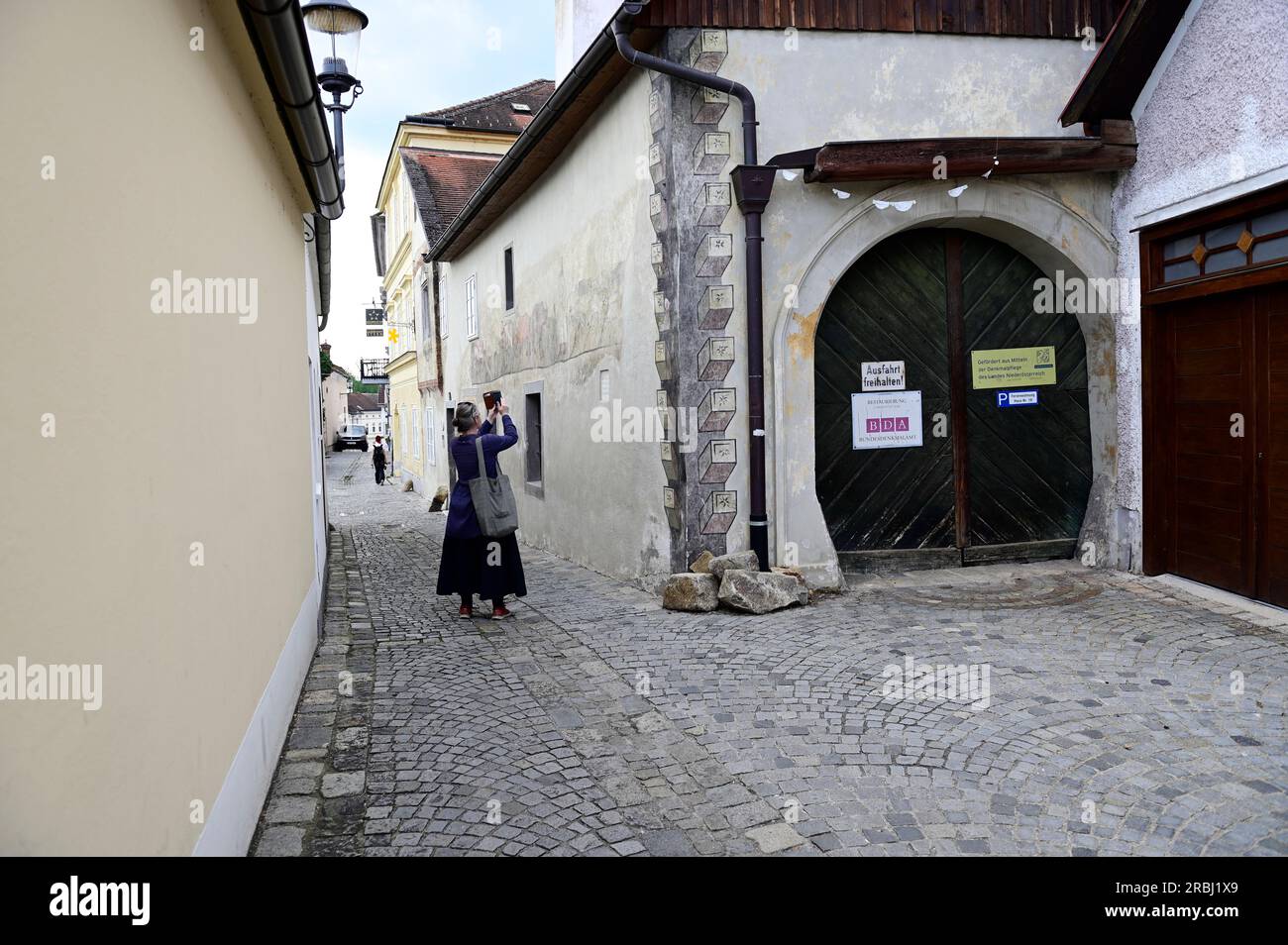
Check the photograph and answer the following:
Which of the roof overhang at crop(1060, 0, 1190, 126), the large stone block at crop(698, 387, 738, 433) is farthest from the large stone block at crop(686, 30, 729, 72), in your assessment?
the roof overhang at crop(1060, 0, 1190, 126)

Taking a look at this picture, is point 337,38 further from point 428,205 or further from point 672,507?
point 428,205

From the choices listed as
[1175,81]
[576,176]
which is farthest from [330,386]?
[1175,81]

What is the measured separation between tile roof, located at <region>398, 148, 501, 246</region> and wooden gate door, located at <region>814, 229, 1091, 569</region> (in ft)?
48.3

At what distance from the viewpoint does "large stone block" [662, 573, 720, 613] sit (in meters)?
7.27

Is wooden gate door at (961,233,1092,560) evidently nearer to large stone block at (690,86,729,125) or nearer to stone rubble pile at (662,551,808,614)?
stone rubble pile at (662,551,808,614)

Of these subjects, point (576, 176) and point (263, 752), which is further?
point (576, 176)

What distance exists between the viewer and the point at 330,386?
2571 inches

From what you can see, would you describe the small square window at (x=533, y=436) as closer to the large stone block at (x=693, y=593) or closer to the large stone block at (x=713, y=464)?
the large stone block at (x=713, y=464)

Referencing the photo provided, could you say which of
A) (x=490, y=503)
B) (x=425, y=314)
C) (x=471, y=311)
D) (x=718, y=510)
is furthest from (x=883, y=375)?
(x=425, y=314)

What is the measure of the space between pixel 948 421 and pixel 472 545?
14.4ft

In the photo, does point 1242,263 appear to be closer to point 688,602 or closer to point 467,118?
point 688,602

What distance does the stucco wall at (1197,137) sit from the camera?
6277 millimetres

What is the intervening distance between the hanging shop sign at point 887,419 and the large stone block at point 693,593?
6.71 ft

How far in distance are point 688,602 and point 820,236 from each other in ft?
10.7
